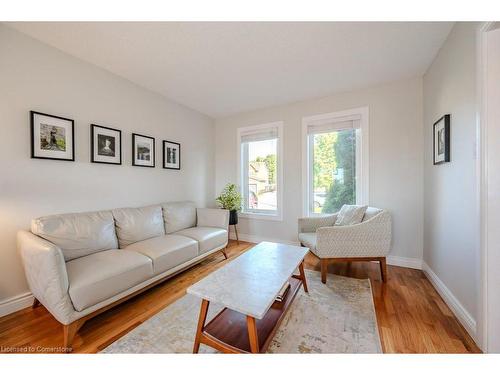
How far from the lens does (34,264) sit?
1.43 m

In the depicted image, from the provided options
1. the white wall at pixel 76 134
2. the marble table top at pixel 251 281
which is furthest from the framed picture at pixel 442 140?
the white wall at pixel 76 134

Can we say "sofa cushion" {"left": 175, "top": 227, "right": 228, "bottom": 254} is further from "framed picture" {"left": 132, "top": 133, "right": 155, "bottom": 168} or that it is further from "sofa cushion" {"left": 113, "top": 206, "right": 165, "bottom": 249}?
"framed picture" {"left": 132, "top": 133, "right": 155, "bottom": 168}

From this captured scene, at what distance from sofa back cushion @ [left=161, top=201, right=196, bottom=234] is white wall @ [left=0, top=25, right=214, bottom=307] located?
0.27 meters

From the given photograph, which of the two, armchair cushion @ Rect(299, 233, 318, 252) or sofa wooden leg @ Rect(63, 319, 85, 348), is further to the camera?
armchair cushion @ Rect(299, 233, 318, 252)

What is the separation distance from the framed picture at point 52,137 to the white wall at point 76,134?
0.05 metres

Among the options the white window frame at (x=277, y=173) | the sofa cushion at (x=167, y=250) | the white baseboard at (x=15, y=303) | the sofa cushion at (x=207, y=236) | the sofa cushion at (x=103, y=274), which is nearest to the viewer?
the sofa cushion at (x=103, y=274)

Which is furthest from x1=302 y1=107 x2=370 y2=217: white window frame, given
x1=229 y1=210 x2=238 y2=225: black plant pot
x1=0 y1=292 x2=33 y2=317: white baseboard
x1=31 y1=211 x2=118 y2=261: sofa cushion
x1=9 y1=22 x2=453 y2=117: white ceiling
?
x1=0 y1=292 x2=33 y2=317: white baseboard

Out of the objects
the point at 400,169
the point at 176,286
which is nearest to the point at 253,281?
the point at 176,286

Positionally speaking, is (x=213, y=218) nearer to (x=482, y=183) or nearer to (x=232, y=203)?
(x=232, y=203)

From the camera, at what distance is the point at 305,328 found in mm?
1482

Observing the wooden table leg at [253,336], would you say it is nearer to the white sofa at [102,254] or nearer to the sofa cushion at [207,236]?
the white sofa at [102,254]

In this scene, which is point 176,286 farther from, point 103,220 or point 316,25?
point 316,25

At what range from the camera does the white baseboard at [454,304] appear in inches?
55.9

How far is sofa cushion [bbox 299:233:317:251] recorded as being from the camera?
7.69 feet
